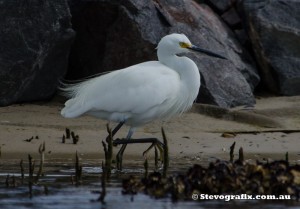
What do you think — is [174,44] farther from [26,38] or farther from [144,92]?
[26,38]

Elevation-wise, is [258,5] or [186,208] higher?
[258,5]

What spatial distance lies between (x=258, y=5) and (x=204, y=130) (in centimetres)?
293

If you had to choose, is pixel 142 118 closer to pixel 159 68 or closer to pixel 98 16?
pixel 159 68

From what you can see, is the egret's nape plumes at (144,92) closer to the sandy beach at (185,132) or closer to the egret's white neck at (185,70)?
the egret's white neck at (185,70)

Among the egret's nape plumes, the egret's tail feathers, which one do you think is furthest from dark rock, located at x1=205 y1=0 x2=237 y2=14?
the egret's tail feathers

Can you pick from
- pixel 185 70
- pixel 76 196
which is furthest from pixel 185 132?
pixel 76 196

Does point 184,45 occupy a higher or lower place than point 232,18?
lower

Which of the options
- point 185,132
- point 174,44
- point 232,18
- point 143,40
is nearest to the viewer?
point 174,44

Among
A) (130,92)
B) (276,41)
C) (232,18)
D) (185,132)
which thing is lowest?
(185,132)

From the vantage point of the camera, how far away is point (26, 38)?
12555 millimetres

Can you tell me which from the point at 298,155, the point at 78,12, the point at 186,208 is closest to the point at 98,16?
A: the point at 78,12

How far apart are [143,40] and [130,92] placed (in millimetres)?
2041

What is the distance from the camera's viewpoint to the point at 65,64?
13219 millimetres

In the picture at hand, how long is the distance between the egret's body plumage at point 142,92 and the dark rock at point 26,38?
3.90ft
